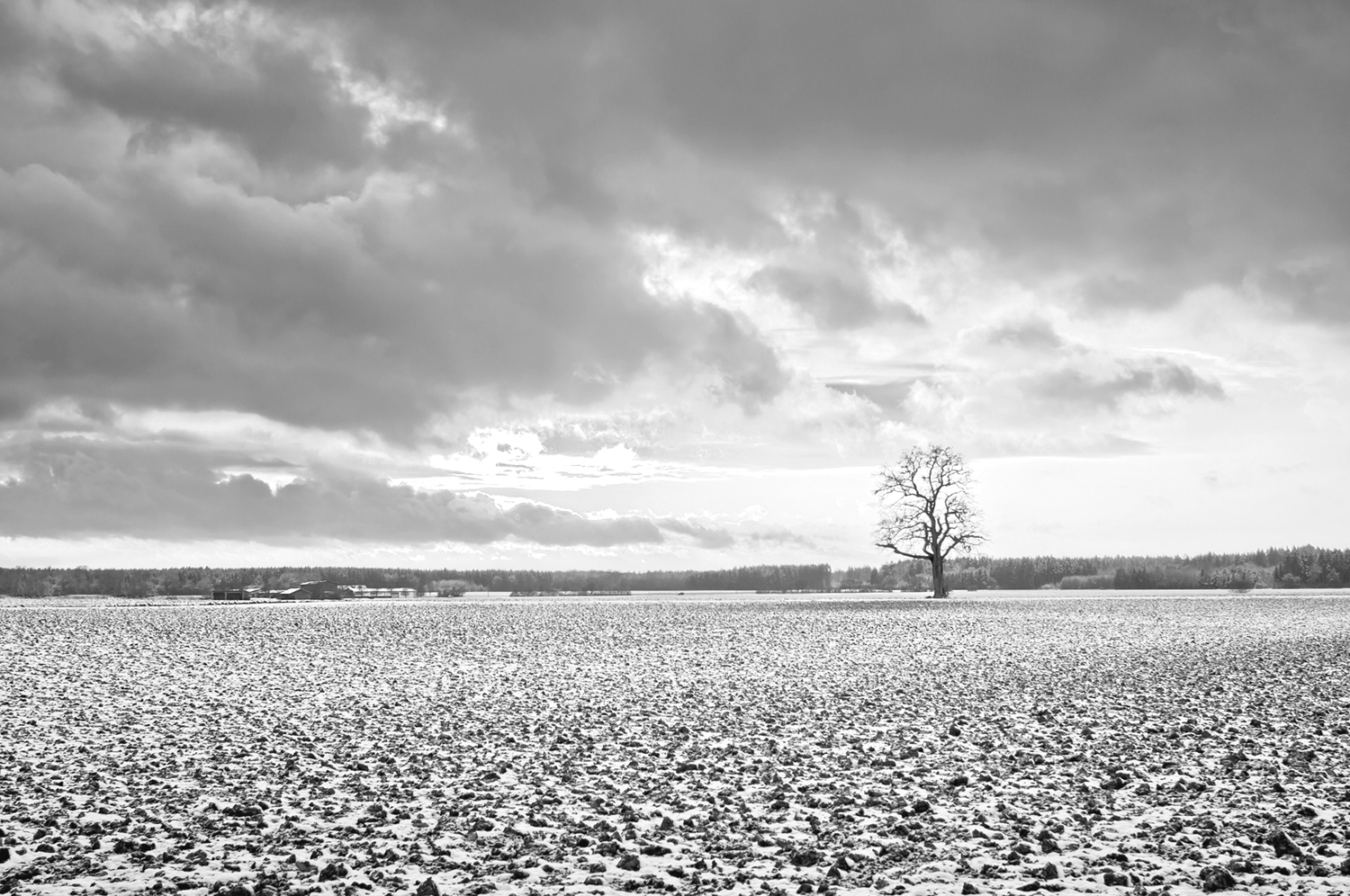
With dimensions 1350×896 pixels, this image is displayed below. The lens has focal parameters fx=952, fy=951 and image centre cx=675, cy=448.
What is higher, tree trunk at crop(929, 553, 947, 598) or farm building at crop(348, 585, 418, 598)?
tree trunk at crop(929, 553, 947, 598)

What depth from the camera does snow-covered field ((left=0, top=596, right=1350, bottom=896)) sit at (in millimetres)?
9484

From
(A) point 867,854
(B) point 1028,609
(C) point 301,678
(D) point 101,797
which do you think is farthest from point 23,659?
(B) point 1028,609

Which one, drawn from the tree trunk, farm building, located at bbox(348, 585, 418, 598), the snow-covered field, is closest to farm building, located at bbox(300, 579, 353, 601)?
farm building, located at bbox(348, 585, 418, 598)

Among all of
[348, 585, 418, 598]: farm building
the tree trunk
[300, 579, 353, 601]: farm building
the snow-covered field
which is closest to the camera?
the snow-covered field

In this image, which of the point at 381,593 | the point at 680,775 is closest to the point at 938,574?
the point at 680,775

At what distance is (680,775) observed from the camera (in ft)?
45.6

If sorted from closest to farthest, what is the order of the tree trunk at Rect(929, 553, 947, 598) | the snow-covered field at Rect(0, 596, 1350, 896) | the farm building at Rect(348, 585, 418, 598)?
the snow-covered field at Rect(0, 596, 1350, 896) < the tree trunk at Rect(929, 553, 947, 598) < the farm building at Rect(348, 585, 418, 598)

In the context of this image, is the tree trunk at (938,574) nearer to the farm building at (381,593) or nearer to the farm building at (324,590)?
the farm building at (324,590)

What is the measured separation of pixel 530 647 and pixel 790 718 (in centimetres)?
1971

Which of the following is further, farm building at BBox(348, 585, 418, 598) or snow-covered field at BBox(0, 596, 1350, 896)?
farm building at BBox(348, 585, 418, 598)

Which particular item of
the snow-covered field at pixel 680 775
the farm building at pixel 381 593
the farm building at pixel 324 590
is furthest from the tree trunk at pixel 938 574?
the farm building at pixel 381 593

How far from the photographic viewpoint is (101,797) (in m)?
12.6

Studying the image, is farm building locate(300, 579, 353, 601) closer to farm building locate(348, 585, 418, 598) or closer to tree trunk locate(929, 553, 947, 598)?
farm building locate(348, 585, 418, 598)

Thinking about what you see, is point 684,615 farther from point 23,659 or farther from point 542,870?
point 542,870
